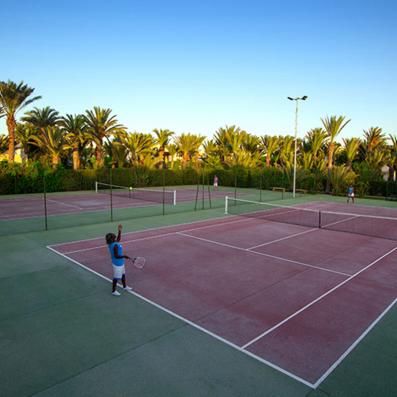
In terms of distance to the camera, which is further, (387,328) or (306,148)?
(306,148)

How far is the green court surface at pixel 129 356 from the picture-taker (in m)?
5.00

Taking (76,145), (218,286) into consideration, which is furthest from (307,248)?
(76,145)

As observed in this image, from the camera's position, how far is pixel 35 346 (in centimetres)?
611

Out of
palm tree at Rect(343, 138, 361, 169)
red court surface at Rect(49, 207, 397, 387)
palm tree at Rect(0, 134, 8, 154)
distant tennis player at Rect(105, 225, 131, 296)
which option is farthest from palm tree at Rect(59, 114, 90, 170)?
distant tennis player at Rect(105, 225, 131, 296)

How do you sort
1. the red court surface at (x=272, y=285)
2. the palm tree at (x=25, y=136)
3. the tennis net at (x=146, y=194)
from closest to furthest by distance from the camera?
the red court surface at (x=272, y=285) → the tennis net at (x=146, y=194) → the palm tree at (x=25, y=136)

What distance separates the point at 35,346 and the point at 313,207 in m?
24.0

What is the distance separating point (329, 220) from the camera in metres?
20.1

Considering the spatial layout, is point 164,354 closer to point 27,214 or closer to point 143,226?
point 143,226

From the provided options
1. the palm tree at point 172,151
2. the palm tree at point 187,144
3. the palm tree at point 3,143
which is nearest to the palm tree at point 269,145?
the palm tree at point 187,144

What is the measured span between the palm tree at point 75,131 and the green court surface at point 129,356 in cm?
3661

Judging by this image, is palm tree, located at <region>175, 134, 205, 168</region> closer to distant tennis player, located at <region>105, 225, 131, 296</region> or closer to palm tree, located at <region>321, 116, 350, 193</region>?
palm tree, located at <region>321, 116, 350, 193</region>

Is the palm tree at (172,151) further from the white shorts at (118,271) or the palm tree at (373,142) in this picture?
the white shorts at (118,271)

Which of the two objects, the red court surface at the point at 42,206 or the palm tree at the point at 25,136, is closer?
the red court surface at the point at 42,206

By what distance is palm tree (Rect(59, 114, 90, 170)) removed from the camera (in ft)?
139
